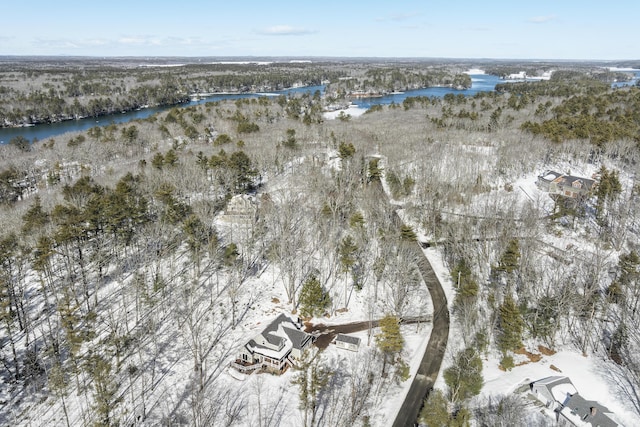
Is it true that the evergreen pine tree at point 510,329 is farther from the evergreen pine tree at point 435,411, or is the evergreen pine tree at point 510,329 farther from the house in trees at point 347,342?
the house in trees at point 347,342

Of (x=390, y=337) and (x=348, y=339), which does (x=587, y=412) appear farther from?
(x=348, y=339)

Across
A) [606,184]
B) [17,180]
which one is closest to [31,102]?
[17,180]

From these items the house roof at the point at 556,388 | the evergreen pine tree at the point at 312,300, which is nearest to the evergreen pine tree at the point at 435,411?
the house roof at the point at 556,388

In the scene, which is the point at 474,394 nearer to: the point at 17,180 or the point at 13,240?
the point at 13,240

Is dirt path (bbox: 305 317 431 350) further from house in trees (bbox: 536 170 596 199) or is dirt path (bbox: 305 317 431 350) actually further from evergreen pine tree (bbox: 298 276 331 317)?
house in trees (bbox: 536 170 596 199)

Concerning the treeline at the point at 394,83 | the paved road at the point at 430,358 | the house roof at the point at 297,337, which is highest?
the treeline at the point at 394,83

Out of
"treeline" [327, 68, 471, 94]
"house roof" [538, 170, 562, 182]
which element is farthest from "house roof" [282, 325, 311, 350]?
"treeline" [327, 68, 471, 94]
